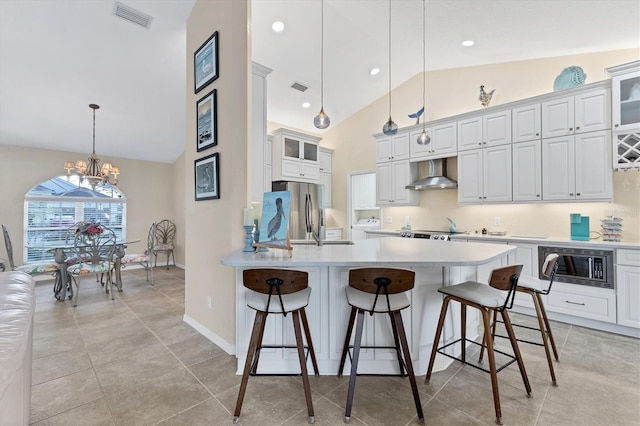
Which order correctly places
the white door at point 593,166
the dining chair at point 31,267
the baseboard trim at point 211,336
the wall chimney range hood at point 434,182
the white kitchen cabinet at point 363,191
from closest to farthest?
1. the baseboard trim at point 211,336
2. the white door at point 593,166
3. the dining chair at point 31,267
4. the wall chimney range hood at point 434,182
5. the white kitchen cabinet at point 363,191

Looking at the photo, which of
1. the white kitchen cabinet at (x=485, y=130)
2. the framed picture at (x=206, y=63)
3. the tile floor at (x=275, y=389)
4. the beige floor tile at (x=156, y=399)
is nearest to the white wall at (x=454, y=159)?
the white kitchen cabinet at (x=485, y=130)

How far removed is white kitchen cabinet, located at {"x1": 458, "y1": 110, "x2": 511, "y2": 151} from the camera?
3807 mm

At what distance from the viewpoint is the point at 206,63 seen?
9.59 feet

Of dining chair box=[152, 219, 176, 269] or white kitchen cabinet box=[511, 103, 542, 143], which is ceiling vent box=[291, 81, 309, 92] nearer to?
white kitchen cabinet box=[511, 103, 542, 143]

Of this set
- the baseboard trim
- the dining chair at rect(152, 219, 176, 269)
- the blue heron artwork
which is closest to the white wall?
the blue heron artwork

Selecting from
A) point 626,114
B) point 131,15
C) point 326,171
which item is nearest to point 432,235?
point 626,114

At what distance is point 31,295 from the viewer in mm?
1486

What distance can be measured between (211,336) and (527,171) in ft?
13.7

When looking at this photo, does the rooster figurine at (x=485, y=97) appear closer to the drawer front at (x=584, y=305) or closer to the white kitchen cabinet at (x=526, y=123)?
the white kitchen cabinet at (x=526, y=123)

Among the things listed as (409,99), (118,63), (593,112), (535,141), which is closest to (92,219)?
(118,63)

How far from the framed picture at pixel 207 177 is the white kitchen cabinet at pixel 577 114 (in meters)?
3.89

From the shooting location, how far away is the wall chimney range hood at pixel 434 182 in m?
4.29

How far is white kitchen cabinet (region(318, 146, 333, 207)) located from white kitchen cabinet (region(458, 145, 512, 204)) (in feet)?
9.35

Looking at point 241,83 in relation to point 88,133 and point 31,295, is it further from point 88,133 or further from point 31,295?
point 88,133
